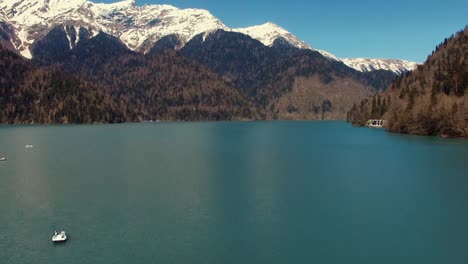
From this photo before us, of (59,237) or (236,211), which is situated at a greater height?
(236,211)

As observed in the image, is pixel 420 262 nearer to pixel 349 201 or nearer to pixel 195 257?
pixel 195 257

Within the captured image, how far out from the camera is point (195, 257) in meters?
51.4

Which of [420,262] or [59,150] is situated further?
[59,150]

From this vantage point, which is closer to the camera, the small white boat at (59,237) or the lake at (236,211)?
the lake at (236,211)

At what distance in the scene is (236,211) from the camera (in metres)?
70.6

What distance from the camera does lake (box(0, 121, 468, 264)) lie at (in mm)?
53062

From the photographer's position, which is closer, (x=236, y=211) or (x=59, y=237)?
(x=59, y=237)

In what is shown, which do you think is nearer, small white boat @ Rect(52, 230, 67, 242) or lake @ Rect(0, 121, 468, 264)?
lake @ Rect(0, 121, 468, 264)

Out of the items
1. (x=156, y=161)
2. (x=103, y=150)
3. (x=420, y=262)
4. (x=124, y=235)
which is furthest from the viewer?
(x=103, y=150)

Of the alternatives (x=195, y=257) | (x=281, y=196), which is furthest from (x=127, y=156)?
(x=195, y=257)

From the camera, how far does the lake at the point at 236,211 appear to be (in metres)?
53.1

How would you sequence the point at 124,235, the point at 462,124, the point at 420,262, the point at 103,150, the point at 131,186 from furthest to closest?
the point at 462,124 → the point at 103,150 → the point at 131,186 → the point at 124,235 → the point at 420,262

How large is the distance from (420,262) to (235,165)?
73559 millimetres

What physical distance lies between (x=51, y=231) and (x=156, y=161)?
2770 inches
